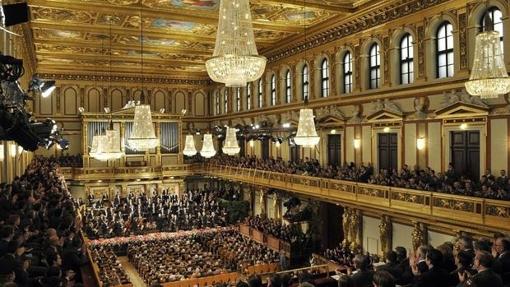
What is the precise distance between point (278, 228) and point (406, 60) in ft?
37.9

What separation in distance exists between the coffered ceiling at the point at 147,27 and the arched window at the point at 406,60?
2245 millimetres

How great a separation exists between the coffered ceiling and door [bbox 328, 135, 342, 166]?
6.17m

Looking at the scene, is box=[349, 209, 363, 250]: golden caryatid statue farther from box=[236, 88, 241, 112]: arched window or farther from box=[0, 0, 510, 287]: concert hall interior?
box=[236, 88, 241, 112]: arched window

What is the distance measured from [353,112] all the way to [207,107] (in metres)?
22.0

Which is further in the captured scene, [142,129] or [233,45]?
[142,129]

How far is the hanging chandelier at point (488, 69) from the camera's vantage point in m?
9.27

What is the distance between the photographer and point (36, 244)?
270 inches

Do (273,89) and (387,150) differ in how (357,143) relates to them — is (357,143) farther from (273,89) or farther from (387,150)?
(273,89)

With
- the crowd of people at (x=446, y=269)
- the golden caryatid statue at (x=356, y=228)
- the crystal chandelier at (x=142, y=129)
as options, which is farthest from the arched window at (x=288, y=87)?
the crowd of people at (x=446, y=269)

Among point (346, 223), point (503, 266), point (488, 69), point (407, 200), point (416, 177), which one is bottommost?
point (346, 223)

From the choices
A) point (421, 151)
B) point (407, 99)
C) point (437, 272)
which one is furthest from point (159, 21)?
point (437, 272)

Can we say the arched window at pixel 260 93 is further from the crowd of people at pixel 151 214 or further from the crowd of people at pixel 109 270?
the crowd of people at pixel 109 270

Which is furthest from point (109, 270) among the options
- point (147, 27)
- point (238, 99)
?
point (238, 99)

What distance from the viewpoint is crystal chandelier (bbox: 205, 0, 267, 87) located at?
732 cm
